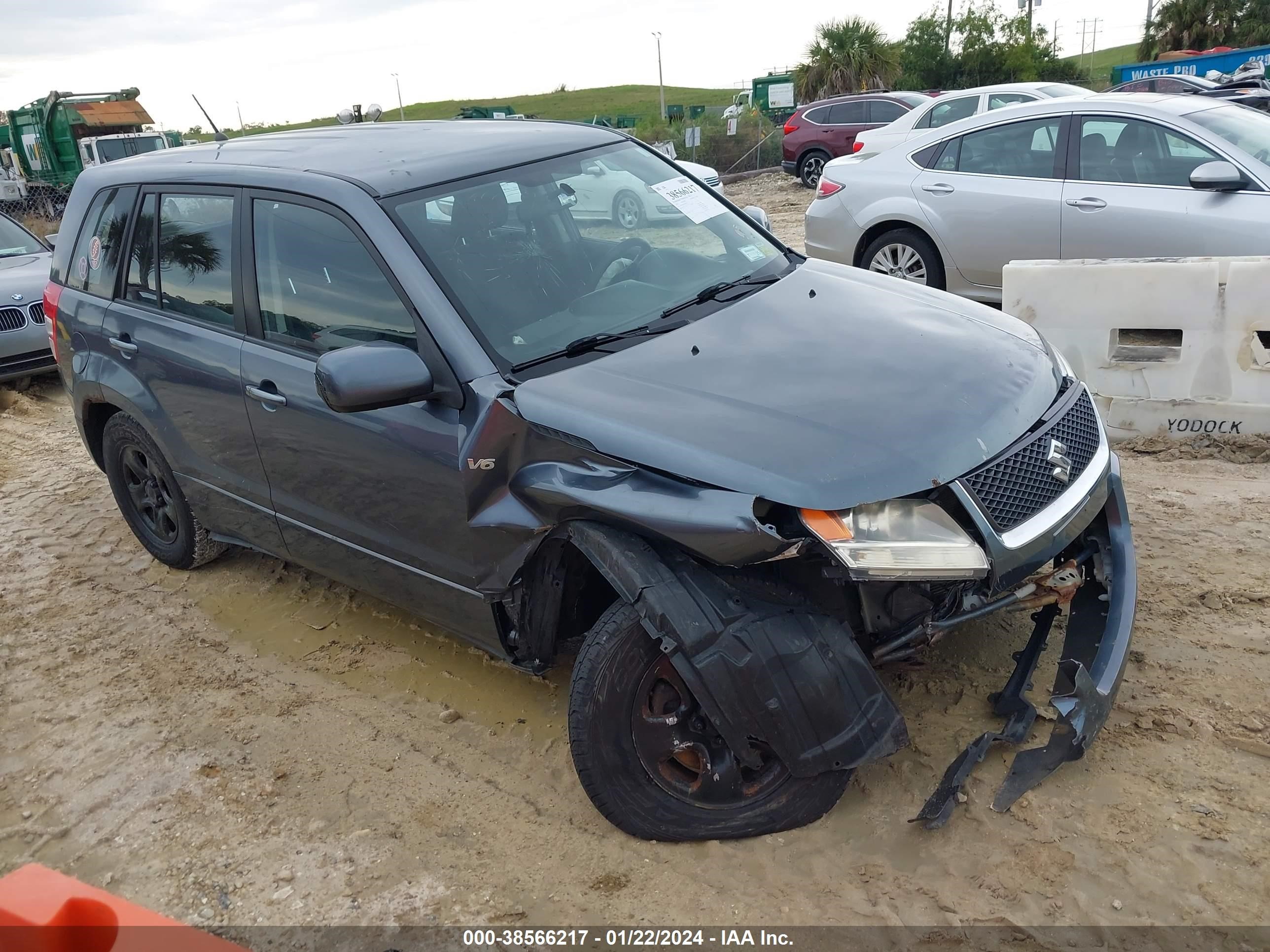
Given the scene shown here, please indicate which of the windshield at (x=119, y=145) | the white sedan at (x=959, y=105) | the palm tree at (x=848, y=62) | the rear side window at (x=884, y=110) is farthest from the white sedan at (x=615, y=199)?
the palm tree at (x=848, y=62)

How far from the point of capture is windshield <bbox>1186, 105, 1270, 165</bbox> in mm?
6344

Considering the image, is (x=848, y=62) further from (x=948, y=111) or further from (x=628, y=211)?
(x=628, y=211)

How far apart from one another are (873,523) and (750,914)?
1058 mm

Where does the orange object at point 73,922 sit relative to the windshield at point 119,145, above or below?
below

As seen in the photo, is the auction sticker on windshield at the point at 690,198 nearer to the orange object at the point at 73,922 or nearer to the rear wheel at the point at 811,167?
the orange object at the point at 73,922

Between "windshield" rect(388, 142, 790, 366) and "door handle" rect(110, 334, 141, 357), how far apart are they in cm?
173

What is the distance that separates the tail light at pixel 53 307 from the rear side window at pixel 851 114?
1598 cm

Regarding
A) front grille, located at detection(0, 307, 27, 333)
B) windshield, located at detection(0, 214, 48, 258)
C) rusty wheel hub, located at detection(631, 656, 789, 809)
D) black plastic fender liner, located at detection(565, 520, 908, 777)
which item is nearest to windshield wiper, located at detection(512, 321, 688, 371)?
black plastic fender liner, located at detection(565, 520, 908, 777)

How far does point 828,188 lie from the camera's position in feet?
27.2

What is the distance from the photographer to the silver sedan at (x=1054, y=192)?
247 inches

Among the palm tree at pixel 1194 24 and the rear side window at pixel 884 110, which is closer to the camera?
the rear side window at pixel 884 110

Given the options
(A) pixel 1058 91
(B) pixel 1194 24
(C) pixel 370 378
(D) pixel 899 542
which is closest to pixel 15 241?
(C) pixel 370 378

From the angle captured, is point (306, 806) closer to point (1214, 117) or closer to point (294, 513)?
point (294, 513)

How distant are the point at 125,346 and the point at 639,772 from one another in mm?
3030
